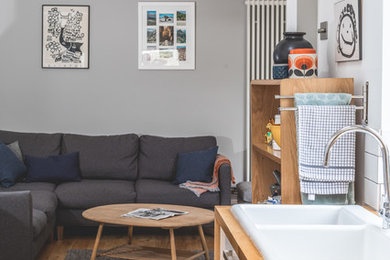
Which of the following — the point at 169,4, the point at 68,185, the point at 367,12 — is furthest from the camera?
the point at 169,4

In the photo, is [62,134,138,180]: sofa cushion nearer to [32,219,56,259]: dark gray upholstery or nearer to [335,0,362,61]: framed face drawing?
[32,219,56,259]: dark gray upholstery

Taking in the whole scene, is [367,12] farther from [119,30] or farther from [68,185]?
[119,30]

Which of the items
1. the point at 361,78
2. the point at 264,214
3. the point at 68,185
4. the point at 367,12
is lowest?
the point at 68,185

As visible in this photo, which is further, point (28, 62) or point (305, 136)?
point (28, 62)

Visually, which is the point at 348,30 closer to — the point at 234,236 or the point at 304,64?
the point at 304,64

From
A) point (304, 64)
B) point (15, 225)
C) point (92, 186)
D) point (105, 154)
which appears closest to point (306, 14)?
point (304, 64)

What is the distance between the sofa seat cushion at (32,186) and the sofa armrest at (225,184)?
4.76ft

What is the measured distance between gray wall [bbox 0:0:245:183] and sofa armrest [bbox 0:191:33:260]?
7.31ft

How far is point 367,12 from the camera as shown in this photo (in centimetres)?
202

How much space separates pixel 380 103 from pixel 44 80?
4462 millimetres

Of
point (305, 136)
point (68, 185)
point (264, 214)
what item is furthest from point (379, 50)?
point (68, 185)

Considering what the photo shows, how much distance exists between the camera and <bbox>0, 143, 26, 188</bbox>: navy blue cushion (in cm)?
488

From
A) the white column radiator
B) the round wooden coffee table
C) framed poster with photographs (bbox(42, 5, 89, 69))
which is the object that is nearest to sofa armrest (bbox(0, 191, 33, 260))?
the round wooden coffee table

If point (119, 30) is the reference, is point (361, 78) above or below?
below
